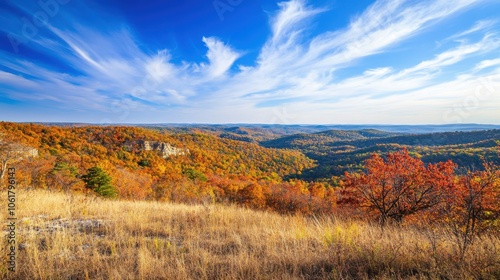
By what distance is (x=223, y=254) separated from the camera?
12.2ft

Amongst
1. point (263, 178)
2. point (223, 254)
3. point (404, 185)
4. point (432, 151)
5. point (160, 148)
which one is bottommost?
point (263, 178)

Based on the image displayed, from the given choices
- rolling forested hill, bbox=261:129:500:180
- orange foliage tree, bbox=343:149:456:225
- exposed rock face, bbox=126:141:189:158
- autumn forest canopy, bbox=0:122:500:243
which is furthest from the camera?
exposed rock face, bbox=126:141:189:158

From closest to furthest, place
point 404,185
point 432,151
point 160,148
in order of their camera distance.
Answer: point 404,185, point 432,151, point 160,148

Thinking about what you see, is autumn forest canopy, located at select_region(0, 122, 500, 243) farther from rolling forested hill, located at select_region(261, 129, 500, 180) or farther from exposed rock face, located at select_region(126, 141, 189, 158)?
rolling forested hill, located at select_region(261, 129, 500, 180)

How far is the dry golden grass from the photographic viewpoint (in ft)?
9.34

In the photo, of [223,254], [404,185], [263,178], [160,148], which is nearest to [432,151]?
[263,178]

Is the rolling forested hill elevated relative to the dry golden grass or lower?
lower

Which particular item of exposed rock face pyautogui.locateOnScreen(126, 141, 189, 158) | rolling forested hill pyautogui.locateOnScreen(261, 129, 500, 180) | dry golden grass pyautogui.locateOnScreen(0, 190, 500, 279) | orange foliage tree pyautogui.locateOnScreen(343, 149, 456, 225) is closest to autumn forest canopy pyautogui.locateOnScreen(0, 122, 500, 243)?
orange foliage tree pyautogui.locateOnScreen(343, 149, 456, 225)

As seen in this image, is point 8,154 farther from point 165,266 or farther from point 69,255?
point 165,266

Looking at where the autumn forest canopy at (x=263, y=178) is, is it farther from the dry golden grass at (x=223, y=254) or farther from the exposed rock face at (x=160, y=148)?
the dry golden grass at (x=223, y=254)

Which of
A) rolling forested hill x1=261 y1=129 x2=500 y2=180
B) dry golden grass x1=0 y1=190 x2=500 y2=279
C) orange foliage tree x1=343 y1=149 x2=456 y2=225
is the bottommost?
rolling forested hill x1=261 y1=129 x2=500 y2=180

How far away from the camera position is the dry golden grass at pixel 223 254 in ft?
9.34

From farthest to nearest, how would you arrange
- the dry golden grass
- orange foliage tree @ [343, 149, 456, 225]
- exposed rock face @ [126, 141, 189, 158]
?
exposed rock face @ [126, 141, 189, 158], orange foliage tree @ [343, 149, 456, 225], the dry golden grass

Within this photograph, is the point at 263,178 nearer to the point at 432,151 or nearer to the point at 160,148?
the point at 160,148
